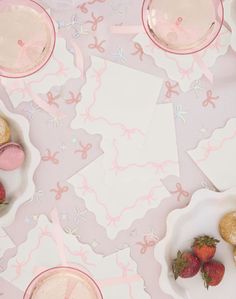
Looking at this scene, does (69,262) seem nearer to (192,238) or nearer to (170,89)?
(192,238)

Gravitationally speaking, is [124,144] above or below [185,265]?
above

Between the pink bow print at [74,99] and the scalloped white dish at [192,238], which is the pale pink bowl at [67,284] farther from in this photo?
the pink bow print at [74,99]

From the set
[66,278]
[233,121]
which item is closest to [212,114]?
[233,121]

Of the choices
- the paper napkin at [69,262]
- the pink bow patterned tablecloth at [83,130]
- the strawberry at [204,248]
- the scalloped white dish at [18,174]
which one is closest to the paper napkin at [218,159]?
the pink bow patterned tablecloth at [83,130]

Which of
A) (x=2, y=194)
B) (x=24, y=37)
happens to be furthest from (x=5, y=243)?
(x=24, y=37)

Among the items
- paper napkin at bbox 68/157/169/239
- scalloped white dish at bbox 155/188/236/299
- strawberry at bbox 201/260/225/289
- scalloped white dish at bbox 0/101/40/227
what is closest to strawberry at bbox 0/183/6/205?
scalloped white dish at bbox 0/101/40/227

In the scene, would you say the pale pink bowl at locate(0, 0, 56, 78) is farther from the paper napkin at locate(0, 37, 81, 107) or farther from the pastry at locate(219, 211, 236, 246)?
the pastry at locate(219, 211, 236, 246)
